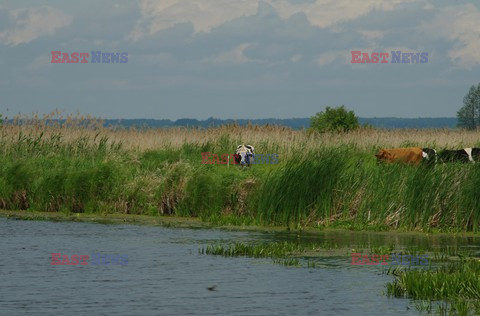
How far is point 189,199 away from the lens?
22906mm

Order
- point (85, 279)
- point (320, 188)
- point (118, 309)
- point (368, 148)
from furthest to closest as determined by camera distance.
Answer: point (368, 148)
point (320, 188)
point (85, 279)
point (118, 309)

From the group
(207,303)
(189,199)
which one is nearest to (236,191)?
(189,199)

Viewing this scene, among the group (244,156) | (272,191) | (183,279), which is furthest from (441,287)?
(244,156)

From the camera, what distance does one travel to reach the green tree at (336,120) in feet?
154

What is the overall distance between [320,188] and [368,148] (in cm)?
1591

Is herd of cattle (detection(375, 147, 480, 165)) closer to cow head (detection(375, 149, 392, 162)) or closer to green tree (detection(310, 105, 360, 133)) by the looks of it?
Result: cow head (detection(375, 149, 392, 162))

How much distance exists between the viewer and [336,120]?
47000 mm

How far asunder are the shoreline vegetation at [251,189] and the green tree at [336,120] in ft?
53.7

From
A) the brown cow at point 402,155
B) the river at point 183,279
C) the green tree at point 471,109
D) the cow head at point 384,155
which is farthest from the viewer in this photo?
the green tree at point 471,109

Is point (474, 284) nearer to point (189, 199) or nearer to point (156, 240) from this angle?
point (156, 240)

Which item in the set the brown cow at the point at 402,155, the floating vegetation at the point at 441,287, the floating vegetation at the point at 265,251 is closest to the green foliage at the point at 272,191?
the floating vegetation at the point at 265,251

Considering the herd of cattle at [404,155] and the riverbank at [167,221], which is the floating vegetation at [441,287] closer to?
the riverbank at [167,221]

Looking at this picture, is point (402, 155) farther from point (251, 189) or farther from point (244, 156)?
point (251, 189)

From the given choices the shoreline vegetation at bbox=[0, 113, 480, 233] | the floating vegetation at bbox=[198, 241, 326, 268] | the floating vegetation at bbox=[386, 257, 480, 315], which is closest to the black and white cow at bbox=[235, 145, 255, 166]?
the shoreline vegetation at bbox=[0, 113, 480, 233]
